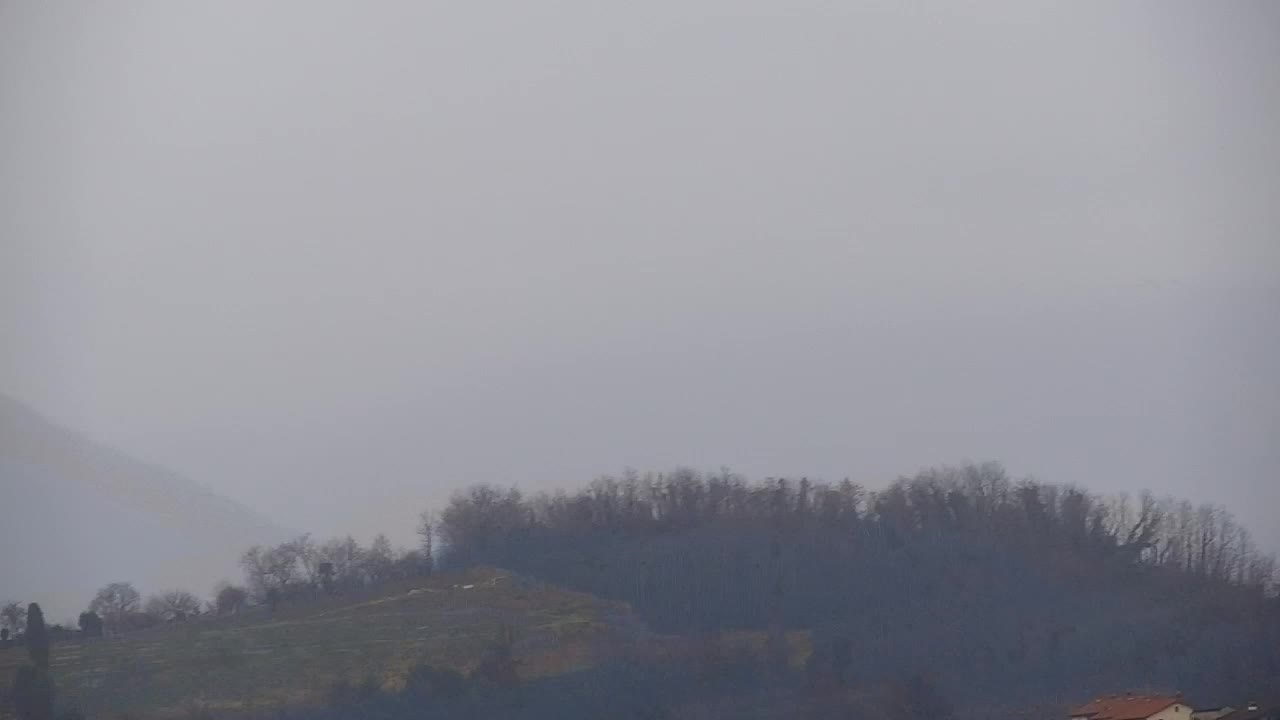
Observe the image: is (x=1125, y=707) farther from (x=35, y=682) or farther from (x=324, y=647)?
(x=35, y=682)

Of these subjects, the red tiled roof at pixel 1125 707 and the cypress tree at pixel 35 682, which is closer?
the red tiled roof at pixel 1125 707

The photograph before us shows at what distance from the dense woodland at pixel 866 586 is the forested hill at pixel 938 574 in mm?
70

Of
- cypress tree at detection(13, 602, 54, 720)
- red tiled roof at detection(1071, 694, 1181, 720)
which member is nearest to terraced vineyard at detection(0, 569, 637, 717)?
cypress tree at detection(13, 602, 54, 720)

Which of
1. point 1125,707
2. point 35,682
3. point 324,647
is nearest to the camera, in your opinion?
point 1125,707

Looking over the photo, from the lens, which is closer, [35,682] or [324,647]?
[35,682]

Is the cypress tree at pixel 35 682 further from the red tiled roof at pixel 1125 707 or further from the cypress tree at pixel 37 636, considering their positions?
the red tiled roof at pixel 1125 707

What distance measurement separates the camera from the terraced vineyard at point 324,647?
160ft

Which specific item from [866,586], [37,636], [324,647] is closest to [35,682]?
[37,636]

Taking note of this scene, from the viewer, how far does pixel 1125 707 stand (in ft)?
137

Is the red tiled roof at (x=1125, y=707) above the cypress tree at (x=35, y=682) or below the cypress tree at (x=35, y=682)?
below

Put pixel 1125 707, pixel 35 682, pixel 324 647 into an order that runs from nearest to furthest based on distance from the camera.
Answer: pixel 1125 707
pixel 35 682
pixel 324 647

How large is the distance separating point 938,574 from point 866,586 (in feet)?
7.57

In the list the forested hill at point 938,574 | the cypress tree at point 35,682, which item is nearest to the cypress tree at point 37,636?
the cypress tree at point 35,682

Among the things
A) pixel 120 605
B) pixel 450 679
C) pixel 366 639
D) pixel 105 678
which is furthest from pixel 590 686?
pixel 120 605
